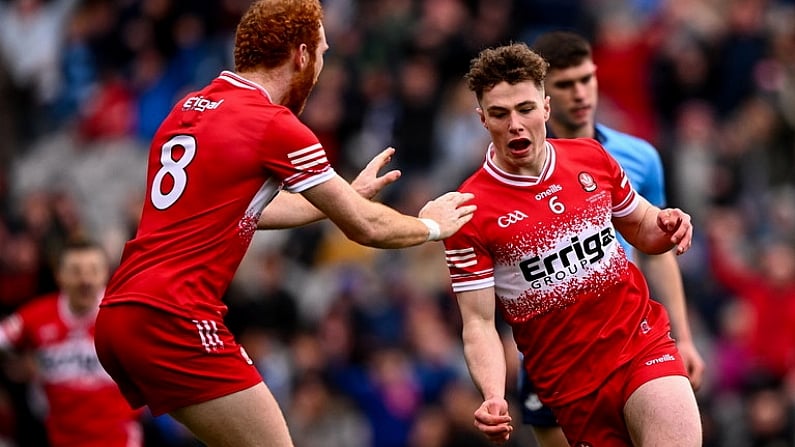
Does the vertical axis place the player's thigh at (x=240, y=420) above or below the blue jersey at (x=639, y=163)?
below

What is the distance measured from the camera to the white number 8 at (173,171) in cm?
665

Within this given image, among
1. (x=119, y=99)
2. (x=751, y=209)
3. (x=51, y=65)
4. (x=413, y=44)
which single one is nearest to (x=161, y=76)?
(x=119, y=99)

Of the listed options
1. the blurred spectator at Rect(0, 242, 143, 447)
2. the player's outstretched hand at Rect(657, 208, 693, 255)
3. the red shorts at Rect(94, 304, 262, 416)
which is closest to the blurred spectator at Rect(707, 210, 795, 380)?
the blurred spectator at Rect(0, 242, 143, 447)

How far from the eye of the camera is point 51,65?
61.5ft

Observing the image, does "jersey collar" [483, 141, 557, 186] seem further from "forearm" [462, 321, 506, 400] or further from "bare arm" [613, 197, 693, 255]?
"forearm" [462, 321, 506, 400]

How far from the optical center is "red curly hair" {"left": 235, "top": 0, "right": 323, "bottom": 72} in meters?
6.87

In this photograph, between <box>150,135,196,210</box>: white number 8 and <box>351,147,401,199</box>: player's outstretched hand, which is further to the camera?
<box>351,147,401,199</box>: player's outstretched hand

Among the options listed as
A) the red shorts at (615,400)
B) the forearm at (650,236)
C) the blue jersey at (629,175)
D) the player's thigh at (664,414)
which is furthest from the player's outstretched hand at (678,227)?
the blue jersey at (629,175)

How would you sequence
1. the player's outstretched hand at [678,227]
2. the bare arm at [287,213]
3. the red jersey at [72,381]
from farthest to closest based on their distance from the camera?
1. the red jersey at [72,381]
2. the bare arm at [287,213]
3. the player's outstretched hand at [678,227]

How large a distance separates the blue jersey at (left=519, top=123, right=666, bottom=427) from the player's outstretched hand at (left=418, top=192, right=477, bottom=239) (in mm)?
1580

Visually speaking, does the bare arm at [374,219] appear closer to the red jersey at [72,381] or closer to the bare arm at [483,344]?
the bare arm at [483,344]

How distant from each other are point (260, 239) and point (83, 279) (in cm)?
538

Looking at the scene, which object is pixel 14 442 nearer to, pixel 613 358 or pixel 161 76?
pixel 161 76

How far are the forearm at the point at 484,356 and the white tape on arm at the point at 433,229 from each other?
1.71 ft
